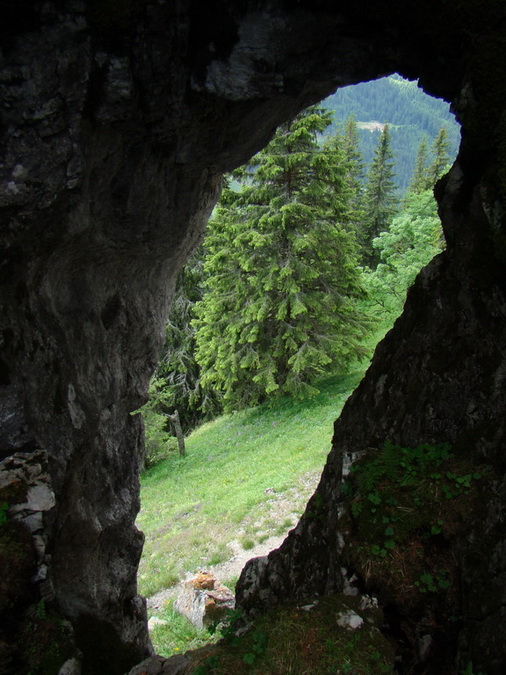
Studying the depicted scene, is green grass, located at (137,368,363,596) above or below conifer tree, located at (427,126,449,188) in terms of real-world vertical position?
below

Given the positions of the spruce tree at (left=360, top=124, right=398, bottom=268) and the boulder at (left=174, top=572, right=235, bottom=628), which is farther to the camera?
the spruce tree at (left=360, top=124, right=398, bottom=268)

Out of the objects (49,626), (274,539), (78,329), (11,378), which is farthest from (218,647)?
(274,539)

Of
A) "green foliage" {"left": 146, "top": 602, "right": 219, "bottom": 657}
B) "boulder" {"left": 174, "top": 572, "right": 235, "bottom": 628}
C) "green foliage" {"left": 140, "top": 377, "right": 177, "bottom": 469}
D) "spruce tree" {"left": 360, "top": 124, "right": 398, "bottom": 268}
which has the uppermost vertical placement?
"spruce tree" {"left": 360, "top": 124, "right": 398, "bottom": 268}

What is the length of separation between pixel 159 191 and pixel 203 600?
863cm

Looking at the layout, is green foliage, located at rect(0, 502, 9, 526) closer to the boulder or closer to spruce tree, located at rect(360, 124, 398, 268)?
the boulder

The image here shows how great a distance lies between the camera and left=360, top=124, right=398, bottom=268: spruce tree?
128 ft

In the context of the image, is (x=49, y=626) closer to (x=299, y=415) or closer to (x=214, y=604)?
(x=214, y=604)

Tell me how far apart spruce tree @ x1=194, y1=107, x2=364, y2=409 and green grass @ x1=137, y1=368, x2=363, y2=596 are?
1.56m

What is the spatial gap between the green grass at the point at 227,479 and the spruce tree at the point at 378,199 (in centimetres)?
2159

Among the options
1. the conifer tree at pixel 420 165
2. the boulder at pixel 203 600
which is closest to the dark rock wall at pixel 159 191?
the boulder at pixel 203 600

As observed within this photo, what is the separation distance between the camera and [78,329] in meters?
7.54

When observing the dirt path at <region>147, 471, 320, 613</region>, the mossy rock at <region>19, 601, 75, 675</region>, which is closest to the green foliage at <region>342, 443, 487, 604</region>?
the mossy rock at <region>19, 601, 75, 675</region>

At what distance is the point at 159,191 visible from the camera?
281 inches

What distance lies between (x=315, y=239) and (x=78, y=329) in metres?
11.9
